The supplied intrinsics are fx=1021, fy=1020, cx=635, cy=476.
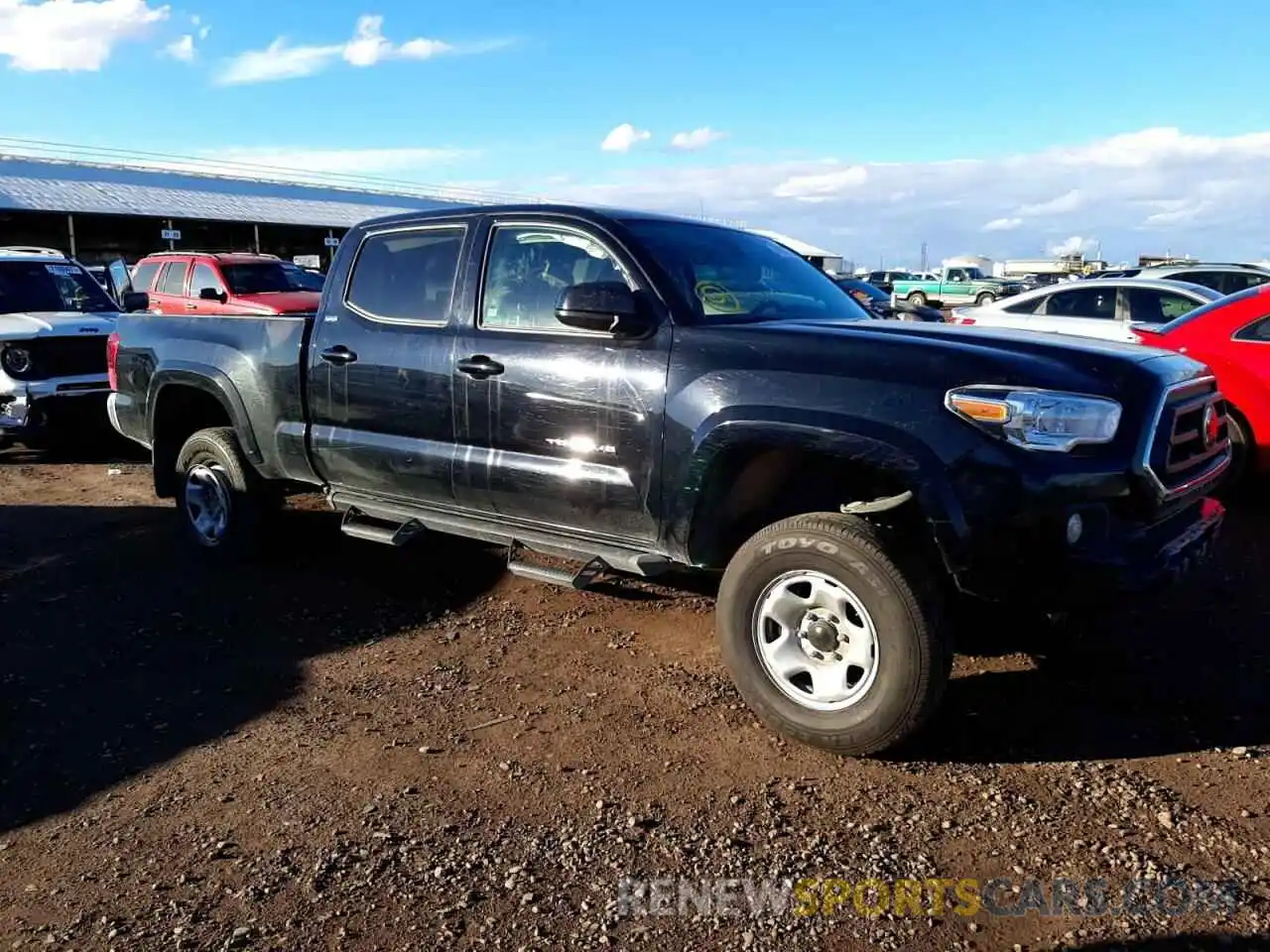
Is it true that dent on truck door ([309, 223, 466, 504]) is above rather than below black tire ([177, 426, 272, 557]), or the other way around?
above

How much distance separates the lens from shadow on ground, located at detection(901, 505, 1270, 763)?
370 cm

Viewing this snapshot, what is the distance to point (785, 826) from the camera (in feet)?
10.5

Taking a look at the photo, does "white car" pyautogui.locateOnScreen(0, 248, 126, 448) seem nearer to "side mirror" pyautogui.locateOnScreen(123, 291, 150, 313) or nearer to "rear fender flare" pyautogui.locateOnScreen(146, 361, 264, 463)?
"side mirror" pyautogui.locateOnScreen(123, 291, 150, 313)

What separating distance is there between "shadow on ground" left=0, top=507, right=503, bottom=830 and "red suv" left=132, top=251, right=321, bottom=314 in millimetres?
7675

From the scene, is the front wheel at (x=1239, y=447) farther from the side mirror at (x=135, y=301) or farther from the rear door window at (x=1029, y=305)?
the side mirror at (x=135, y=301)

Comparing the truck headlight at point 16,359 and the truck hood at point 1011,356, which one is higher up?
the truck hood at point 1011,356

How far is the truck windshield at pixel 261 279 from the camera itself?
14.9 metres

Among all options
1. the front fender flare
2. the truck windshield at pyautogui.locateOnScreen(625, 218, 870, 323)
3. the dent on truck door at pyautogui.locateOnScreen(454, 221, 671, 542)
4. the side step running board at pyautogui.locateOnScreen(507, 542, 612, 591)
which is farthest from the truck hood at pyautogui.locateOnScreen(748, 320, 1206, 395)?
the side step running board at pyautogui.locateOnScreen(507, 542, 612, 591)

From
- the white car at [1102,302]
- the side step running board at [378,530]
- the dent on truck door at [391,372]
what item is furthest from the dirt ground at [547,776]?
the white car at [1102,302]

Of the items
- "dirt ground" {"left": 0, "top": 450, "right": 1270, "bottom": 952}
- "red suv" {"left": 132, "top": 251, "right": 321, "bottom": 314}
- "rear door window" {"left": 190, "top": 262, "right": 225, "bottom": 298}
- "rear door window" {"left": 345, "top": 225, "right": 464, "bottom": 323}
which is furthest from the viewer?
"rear door window" {"left": 190, "top": 262, "right": 225, "bottom": 298}

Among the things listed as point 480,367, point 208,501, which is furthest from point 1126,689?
point 208,501

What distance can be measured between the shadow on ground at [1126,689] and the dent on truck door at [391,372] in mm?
2514

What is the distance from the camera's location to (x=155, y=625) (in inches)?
200

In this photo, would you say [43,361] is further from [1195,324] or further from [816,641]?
[1195,324]
